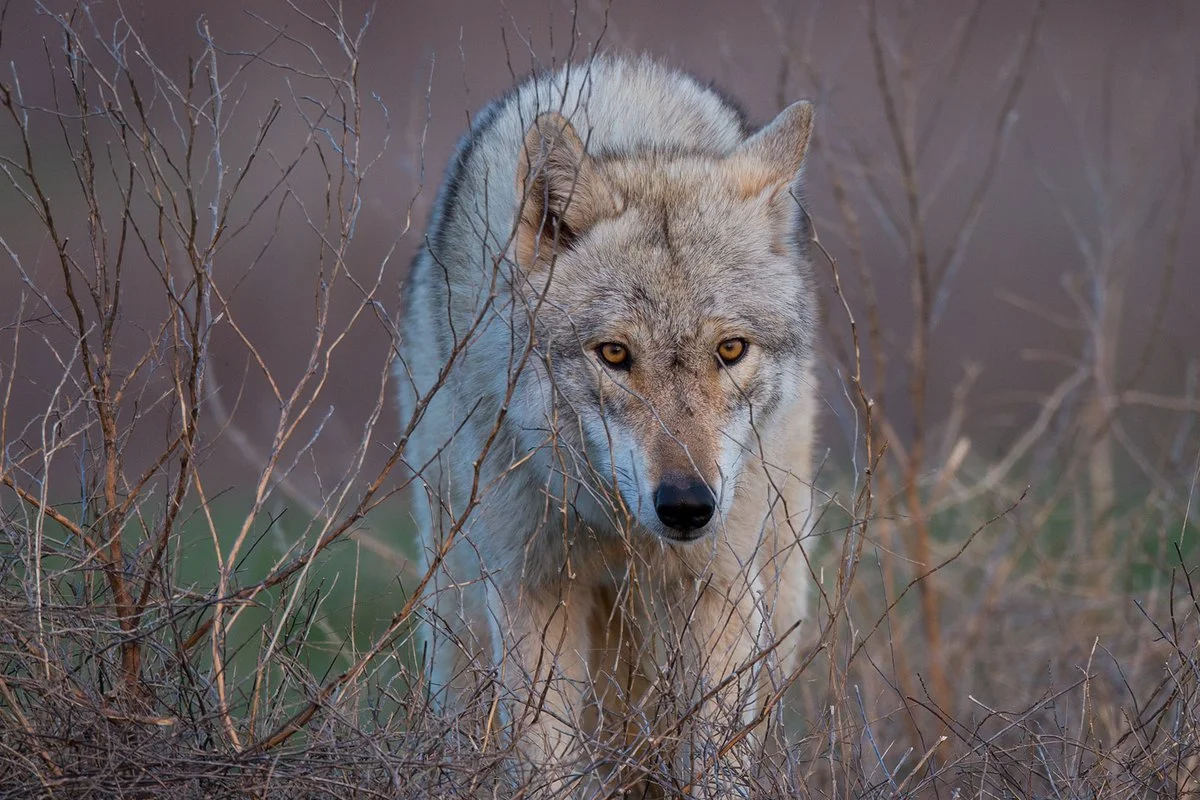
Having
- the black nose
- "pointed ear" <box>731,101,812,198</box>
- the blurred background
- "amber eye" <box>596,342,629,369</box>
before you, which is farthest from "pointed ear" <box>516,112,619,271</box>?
the blurred background

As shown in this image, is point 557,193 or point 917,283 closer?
point 557,193

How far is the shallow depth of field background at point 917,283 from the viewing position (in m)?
5.70

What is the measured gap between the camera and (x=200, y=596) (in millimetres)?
2598

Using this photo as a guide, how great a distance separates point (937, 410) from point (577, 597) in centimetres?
826

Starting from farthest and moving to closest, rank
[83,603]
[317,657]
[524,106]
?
[317,657]
[524,106]
[83,603]

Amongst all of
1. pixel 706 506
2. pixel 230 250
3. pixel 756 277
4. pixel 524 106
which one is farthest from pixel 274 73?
pixel 706 506

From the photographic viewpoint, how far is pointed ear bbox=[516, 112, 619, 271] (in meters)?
3.42

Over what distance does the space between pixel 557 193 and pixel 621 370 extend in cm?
58

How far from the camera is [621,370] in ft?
11.3

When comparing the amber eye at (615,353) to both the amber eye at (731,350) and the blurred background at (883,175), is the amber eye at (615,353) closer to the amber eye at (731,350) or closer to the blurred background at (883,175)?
the amber eye at (731,350)

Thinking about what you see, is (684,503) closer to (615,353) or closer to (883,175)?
(615,353)

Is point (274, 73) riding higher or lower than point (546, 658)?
higher

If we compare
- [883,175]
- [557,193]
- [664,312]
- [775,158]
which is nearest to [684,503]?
[664,312]

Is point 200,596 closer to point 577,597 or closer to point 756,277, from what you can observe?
point 577,597
